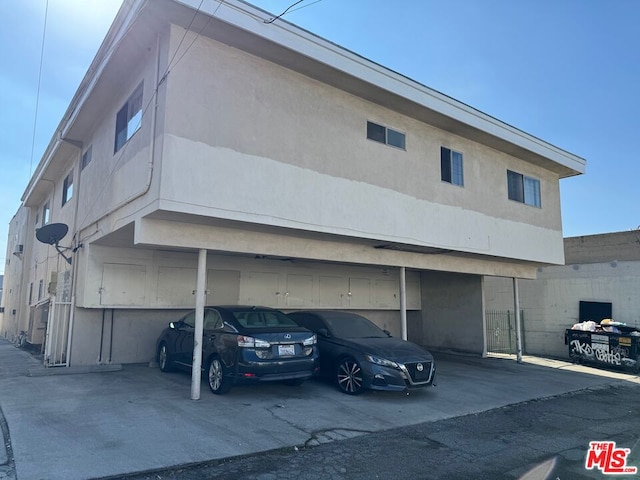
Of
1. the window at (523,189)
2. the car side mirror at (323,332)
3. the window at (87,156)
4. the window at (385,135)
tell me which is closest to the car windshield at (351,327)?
the car side mirror at (323,332)

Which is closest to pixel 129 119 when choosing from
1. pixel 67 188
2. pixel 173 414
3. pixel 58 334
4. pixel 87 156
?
pixel 87 156

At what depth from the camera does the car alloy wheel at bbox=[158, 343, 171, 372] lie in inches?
406

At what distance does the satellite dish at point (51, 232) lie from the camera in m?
11.7

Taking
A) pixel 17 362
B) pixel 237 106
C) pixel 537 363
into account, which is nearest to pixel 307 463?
pixel 237 106

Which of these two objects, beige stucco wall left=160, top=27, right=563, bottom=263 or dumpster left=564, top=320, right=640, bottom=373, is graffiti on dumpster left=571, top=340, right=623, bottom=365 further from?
beige stucco wall left=160, top=27, right=563, bottom=263

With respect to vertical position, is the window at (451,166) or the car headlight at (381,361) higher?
the window at (451,166)

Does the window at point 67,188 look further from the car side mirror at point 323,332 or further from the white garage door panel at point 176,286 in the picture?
the car side mirror at point 323,332

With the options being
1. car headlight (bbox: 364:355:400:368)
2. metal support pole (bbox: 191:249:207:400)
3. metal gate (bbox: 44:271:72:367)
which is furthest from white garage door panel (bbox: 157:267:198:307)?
car headlight (bbox: 364:355:400:368)

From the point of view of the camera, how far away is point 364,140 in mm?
10109

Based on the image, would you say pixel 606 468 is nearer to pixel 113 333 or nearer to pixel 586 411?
pixel 586 411

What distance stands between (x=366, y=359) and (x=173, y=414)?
3.38m

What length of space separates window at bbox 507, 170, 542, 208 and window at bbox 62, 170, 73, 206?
13069 millimetres

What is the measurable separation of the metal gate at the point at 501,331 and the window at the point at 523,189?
5081 mm

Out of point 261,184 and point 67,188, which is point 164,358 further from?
point 67,188
